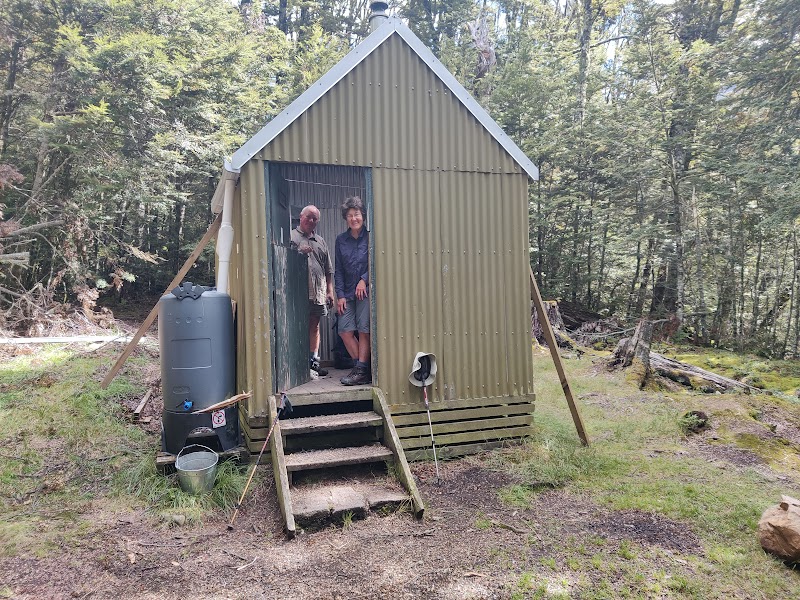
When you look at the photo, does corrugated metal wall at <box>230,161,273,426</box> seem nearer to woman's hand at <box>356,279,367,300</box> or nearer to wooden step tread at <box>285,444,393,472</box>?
wooden step tread at <box>285,444,393,472</box>

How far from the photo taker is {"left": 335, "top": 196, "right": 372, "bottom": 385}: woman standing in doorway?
512cm

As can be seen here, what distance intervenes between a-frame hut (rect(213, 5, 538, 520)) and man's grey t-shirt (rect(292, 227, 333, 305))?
0.40 meters

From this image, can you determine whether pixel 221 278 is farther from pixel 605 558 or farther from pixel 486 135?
pixel 605 558

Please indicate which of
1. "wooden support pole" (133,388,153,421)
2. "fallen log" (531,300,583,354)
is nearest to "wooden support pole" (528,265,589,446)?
"wooden support pole" (133,388,153,421)

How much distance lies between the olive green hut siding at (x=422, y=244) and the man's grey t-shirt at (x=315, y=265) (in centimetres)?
81

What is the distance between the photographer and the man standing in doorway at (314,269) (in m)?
5.61

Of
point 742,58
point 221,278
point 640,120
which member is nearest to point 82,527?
point 221,278

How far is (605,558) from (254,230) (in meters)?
3.72

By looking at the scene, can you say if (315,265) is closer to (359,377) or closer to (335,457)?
(359,377)

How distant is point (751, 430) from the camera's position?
18.3 ft

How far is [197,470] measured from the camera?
3.87 metres

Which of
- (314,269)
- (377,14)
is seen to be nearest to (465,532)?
(314,269)

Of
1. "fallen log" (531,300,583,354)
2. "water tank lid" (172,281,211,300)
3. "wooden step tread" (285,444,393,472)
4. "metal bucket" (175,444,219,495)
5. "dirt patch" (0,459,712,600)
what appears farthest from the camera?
"fallen log" (531,300,583,354)

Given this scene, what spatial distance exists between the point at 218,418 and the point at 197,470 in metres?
0.55
